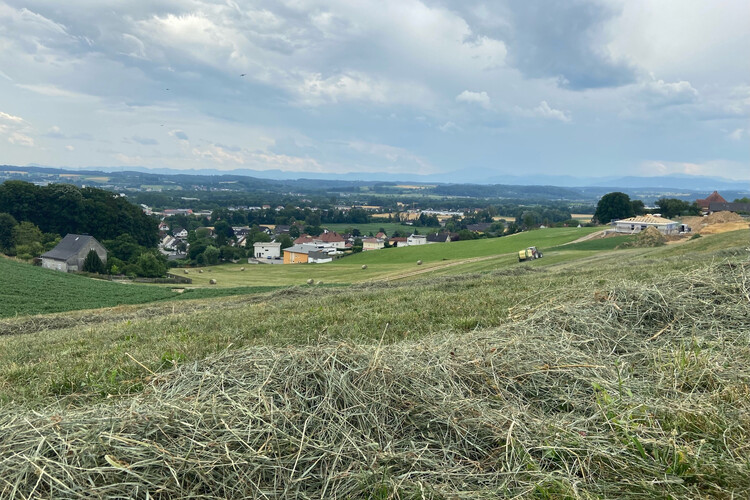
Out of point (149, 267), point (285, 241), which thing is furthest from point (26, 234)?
point (285, 241)

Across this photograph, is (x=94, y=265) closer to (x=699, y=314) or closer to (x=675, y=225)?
(x=699, y=314)

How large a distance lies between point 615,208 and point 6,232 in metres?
96.2

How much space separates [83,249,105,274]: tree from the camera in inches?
2067

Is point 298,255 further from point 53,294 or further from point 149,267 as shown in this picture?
point 53,294

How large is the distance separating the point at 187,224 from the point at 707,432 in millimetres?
146641

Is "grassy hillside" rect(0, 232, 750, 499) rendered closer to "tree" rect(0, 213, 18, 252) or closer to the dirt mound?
the dirt mound

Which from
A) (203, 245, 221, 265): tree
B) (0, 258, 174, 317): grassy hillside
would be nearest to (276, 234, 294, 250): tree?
(203, 245, 221, 265): tree

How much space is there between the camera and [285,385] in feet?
10.7

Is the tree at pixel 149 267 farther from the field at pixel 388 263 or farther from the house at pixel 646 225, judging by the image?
the house at pixel 646 225

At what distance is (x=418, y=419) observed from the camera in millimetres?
3139

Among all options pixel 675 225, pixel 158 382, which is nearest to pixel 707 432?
pixel 158 382

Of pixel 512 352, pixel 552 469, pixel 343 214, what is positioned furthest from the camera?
pixel 343 214

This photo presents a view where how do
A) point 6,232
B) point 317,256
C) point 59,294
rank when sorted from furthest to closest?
point 317,256
point 6,232
point 59,294

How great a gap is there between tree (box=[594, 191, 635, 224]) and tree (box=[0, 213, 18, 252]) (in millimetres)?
94710
